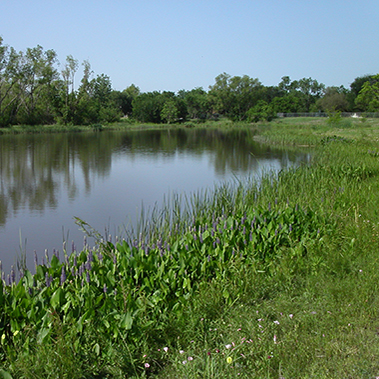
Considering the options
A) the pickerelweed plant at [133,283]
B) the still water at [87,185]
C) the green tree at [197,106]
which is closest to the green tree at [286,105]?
the green tree at [197,106]

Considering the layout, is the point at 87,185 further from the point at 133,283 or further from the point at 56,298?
the point at 56,298

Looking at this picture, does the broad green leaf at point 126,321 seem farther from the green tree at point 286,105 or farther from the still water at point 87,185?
the green tree at point 286,105

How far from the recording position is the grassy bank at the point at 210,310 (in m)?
2.37

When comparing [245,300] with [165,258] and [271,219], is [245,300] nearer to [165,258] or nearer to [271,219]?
[165,258]

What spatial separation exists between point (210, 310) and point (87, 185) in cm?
936

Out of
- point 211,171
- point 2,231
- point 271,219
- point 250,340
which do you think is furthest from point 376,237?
point 211,171

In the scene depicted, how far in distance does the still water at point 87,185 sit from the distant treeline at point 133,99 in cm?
2207

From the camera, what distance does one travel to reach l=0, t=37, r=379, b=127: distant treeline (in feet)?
133

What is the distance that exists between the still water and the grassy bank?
119 centimetres

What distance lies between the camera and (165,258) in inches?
146

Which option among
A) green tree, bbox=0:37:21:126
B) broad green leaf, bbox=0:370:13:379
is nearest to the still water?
broad green leaf, bbox=0:370:13:379

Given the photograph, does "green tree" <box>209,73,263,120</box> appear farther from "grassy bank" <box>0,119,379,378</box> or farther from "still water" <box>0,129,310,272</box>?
"grassy bank" <box>0,119,379,378</box>

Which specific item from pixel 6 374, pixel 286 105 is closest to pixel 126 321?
pixel 6 374

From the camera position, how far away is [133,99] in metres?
72.0
